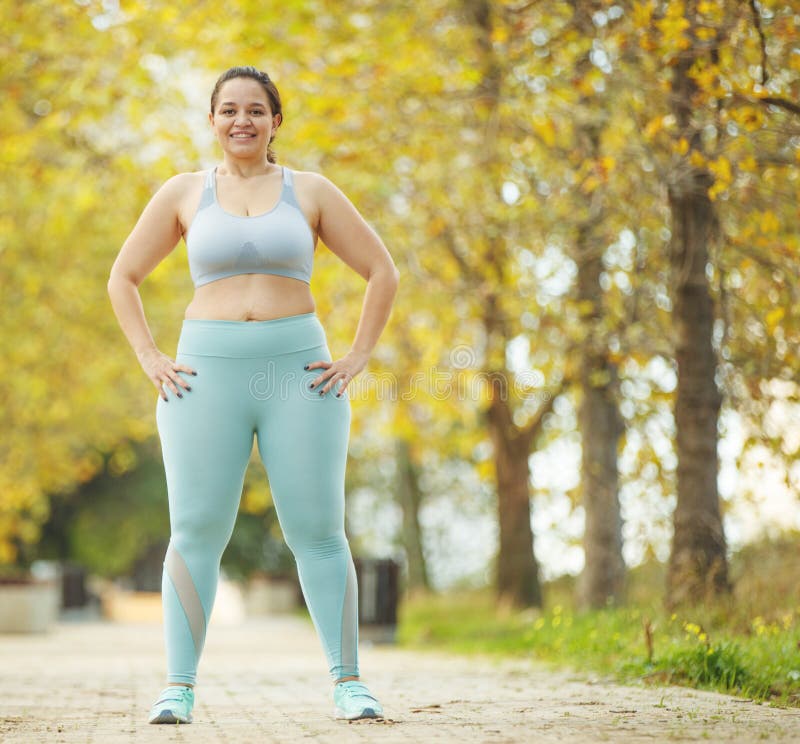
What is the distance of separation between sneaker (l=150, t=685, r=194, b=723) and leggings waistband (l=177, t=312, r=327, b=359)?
1237 mm

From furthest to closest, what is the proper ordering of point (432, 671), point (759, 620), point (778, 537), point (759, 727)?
point (778, 537) < point (432, 671) < point (759, 620) < point (759, 727)

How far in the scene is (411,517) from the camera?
80.5ft

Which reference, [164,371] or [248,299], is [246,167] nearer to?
[248,299]

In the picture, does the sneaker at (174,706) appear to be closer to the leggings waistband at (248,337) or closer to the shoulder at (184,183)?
the leggings waistband at (248,337)

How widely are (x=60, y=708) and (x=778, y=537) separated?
Answer: 21.4ft

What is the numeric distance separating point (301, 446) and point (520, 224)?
6.95m

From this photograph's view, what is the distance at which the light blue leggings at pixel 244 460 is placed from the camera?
4.61 meters

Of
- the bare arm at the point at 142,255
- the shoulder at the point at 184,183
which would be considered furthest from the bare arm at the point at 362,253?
the bare arm at the point at 142,255

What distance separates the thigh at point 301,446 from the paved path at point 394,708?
75 cm

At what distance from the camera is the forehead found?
4.73 m

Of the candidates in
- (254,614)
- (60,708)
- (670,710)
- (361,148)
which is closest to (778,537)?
(361,148)

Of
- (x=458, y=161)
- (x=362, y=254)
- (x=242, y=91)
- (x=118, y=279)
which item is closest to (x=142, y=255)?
(x=118, y=279)

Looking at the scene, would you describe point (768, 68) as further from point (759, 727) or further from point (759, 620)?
point (759, 727)

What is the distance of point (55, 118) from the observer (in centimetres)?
1174
